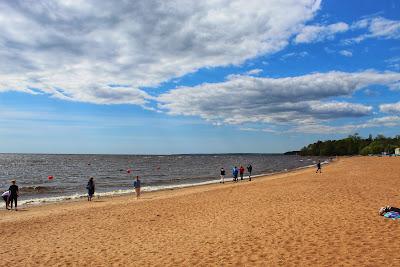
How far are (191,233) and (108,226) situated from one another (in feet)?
12.7

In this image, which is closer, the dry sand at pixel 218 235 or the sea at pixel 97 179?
the dry sand at pixel 218 235

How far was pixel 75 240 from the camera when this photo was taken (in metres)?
12.5

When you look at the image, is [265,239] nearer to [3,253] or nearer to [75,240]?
[75,240]

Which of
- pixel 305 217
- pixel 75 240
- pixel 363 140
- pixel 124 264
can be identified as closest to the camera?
pixel 124 264

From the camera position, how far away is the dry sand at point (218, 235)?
9.61 metres

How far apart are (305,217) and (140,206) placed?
9612 mm

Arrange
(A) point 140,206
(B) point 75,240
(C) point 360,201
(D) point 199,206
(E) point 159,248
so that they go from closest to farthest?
(E) point 159,248
(B) point 75,240
(C) point 360,201
(D) point 199,206
(A) point 140,206

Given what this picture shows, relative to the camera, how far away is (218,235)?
12172 millimetres

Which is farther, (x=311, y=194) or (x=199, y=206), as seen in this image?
(x=311, y=194)

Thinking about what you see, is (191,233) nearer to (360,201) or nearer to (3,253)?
(3,253)

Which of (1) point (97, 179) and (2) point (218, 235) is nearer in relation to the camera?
(2) point (218, 235)

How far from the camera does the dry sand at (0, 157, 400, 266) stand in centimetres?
961

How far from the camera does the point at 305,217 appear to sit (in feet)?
45.8

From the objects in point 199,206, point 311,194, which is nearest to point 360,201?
point 311,194
